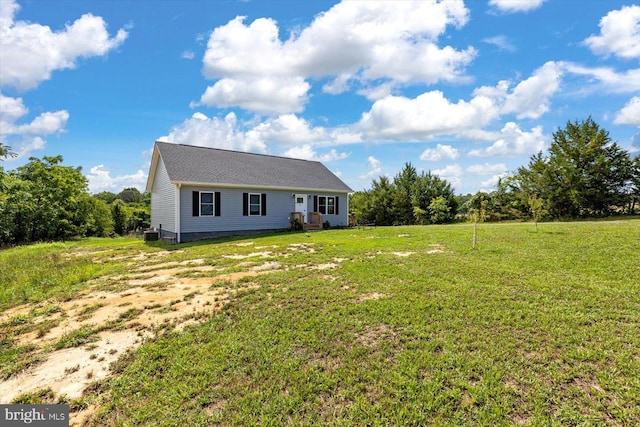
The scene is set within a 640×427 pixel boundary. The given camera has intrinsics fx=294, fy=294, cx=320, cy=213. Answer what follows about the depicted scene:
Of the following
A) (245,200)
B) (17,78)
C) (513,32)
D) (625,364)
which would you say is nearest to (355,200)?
(245,200)

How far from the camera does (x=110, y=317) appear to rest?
4094 millimetres

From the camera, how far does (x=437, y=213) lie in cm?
2247

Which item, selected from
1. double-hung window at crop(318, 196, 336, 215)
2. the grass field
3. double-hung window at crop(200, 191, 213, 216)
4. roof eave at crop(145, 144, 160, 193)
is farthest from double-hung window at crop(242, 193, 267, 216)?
the grass field

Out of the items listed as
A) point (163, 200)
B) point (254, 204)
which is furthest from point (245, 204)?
point (163, 200)

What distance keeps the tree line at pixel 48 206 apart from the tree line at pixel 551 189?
20.6m

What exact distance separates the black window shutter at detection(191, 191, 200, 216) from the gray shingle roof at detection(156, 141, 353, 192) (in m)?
0.66

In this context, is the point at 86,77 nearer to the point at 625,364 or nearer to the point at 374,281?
the point at 374,281

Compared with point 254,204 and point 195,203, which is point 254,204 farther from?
point 195,203

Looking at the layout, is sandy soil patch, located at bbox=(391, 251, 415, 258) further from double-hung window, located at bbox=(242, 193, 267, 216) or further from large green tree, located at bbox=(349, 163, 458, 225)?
large green tree, located at bbox=(349, 163, 458, 225)

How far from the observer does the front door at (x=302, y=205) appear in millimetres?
16314

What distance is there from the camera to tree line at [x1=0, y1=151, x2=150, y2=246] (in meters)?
14.7

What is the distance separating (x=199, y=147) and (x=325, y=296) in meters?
14.2

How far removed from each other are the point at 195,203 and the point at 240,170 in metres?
3.20

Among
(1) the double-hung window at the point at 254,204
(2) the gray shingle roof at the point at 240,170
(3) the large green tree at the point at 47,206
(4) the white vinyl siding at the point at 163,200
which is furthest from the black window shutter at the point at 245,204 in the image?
(3) the large green tree at the point at 47,206
